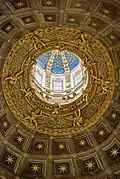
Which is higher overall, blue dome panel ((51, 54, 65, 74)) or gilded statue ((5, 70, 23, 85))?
blue dome panel ((51, 54, 65, 74))

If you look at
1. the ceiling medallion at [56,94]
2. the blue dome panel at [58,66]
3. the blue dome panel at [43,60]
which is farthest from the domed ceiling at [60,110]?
the blue dome panel at [58,66]

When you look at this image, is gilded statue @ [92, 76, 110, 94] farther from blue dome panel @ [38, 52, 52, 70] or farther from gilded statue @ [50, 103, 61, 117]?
blue dome panel @ [38, 52, 52, 70]

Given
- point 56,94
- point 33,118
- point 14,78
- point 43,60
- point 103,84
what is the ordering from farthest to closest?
point 43,60, point 56,94, point 33,118, point 103,84, point 14,78

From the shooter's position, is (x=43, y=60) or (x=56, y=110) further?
(x=43, y=60)

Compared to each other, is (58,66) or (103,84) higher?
(58,66)

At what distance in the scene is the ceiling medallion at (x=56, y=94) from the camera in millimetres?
25203

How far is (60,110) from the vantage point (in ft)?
90.1

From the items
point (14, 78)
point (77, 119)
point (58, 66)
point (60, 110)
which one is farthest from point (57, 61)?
point (14, 78)

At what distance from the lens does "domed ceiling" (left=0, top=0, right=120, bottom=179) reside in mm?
24781

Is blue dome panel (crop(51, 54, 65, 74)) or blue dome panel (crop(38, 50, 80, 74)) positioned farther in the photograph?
blue dome panel (crop(51, 54, 65, 74))

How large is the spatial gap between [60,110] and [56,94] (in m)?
2.32

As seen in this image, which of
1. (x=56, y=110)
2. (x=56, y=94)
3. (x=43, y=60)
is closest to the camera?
(x=56, y=110)

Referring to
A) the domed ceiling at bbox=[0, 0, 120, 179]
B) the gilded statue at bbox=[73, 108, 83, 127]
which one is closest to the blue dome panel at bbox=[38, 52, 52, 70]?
the domed ceiling at bbox=[0, 0, 120, 179]

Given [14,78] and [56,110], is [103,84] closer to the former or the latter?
[56,110]
